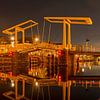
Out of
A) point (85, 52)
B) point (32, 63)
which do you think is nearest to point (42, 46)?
point (85, 52)

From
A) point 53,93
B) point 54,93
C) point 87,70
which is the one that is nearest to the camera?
point 53,93

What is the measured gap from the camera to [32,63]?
47.7 metres

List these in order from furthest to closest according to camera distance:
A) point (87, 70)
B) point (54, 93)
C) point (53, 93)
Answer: point (87, 70)
point (54, 93)
point (53, 93)

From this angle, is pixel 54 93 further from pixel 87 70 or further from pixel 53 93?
pixel 87 70

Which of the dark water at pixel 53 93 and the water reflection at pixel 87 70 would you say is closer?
the dark water at pixel 53 93

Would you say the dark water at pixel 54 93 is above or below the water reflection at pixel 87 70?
below

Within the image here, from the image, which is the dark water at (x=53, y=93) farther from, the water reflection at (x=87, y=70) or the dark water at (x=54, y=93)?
the water reflection at (x=87, y=70)

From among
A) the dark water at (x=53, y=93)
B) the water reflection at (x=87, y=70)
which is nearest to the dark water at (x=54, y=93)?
the dark water at (x=53, y=93)

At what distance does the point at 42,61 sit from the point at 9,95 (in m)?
17.5

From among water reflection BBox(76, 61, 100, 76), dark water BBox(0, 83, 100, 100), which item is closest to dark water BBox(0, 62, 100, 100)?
dark water BBox(0, 83, 100, 100)

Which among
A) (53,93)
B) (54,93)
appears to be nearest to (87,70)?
(54,93)

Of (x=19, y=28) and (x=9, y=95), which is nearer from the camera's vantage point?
(x=9, y=95)

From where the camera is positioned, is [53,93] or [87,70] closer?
[53,93]

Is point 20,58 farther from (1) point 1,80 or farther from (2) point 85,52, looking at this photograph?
(2) point 85,52
